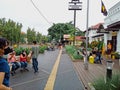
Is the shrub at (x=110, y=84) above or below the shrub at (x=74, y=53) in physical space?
above

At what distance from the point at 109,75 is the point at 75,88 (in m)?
1.99

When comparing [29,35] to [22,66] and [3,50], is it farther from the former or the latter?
[3,50]

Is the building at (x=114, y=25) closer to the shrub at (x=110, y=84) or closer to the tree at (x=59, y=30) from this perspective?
the shrub at (x=110, y=84)

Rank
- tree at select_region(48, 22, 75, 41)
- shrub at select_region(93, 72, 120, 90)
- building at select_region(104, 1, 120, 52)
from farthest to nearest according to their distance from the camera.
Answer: tree at select_region(48, 22, 75, 41)
building at select_region(104, 1, 120, 52)
shrub at select_region(93, 72, 120, 90)

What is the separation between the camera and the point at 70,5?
148ft

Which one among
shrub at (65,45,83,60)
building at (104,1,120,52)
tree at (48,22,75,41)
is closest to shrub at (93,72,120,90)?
shrub at (65,45,83,60)

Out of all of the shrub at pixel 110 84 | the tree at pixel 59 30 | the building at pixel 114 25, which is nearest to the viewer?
the shrub at pixel 110 84

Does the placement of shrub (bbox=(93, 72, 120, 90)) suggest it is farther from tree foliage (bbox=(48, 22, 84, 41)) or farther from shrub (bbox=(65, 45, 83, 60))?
tree foliage (bbox=(48, 22, 84, 41))

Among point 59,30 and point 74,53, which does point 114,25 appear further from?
point 59,30

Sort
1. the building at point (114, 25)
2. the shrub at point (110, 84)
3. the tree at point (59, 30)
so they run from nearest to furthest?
the shrub at point (110, 84) < the building at point (114, 25) < the tree at point (59, 30)

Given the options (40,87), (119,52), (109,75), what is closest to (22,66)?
(40,87)

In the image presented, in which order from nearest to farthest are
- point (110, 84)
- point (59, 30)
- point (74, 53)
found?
point (110, 84) < point (74, 53) < point (59, 30)

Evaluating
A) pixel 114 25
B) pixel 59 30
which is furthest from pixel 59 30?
pixel 114 25

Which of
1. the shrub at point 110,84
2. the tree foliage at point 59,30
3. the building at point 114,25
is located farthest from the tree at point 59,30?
the shrub at point 110,84
